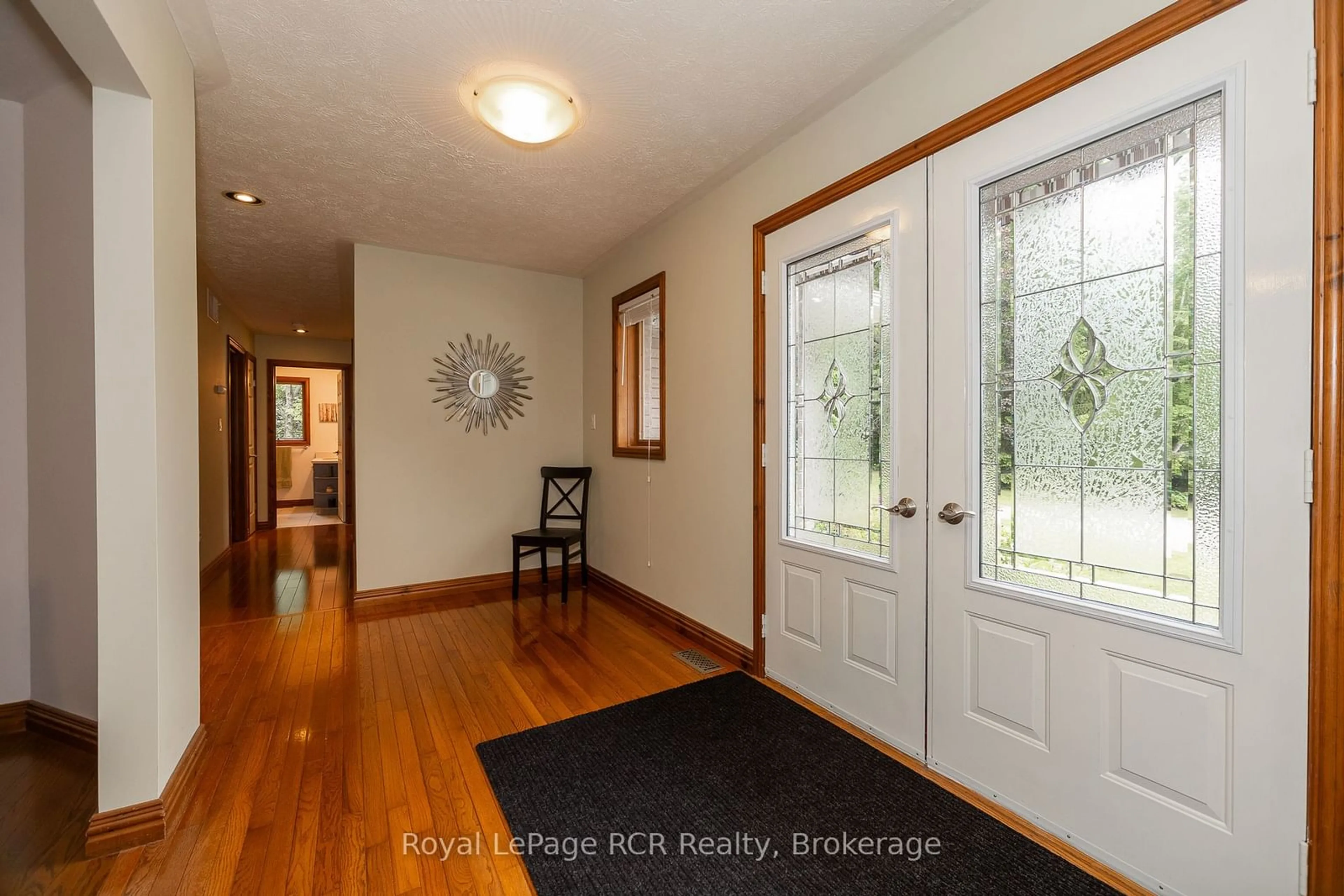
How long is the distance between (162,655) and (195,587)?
47 centimetres

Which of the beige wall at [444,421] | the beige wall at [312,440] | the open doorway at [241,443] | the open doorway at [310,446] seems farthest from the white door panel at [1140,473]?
the beige wall at [312,440]

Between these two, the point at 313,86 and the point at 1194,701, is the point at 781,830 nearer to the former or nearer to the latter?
the point at 1194,701

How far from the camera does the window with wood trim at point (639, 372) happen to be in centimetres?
370

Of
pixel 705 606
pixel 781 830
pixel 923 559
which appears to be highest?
pixel 923 559

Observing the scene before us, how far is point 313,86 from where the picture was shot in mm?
2172

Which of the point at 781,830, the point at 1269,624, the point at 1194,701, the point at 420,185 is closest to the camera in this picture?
the point at 1269,624

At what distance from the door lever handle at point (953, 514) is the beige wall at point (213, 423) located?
4971 millimetres

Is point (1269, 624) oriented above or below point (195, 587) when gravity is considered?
above

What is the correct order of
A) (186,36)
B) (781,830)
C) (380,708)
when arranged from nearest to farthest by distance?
(781,830) < (186,36) < (380,708)

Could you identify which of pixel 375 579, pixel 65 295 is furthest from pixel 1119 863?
pixel 375 579

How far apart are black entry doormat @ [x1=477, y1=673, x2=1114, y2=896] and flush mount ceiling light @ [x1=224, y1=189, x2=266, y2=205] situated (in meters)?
3.25

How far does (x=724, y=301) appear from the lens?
3039 millimetres

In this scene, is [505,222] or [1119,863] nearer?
[1119,863]

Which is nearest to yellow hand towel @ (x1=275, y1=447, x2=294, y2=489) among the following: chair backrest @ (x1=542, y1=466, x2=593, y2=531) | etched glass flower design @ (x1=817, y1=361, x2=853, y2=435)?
chair backrest @ (x1=542, y1=466, x2=593, y2=531)
